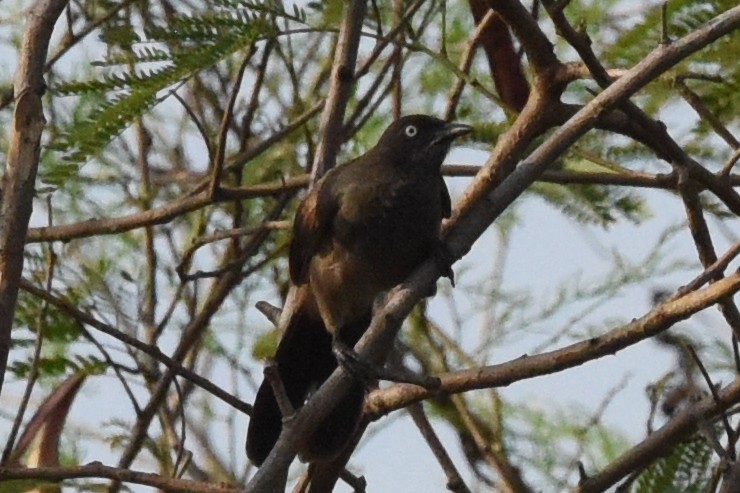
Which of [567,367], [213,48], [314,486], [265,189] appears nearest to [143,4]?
[265,189]

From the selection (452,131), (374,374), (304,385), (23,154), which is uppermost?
(452,131)

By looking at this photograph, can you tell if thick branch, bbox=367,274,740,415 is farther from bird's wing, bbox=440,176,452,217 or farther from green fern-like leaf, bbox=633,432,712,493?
bird's wing, bbox=440,176,452,217

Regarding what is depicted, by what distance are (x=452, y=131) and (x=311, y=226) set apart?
0.53 meters

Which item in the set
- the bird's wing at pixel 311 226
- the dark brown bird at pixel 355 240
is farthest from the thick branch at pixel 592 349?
the bird's wing at pixel 311 226

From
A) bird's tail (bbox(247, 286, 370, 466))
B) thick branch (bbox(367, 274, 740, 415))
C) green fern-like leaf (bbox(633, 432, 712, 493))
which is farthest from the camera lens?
bird's tail (bbox(247, 286, 370, 466))

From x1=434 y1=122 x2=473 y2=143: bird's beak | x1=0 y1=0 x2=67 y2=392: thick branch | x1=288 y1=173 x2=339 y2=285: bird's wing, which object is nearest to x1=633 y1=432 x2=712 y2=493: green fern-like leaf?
x1=434 y1=122 x2=473 y2=143: bird's beak

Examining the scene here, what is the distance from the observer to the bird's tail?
3.90 meters

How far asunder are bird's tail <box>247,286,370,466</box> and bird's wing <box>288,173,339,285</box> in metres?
0.14

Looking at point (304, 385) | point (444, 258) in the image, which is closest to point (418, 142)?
point (444, 258)

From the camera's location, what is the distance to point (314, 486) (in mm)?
3787

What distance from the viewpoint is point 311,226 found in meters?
4.36

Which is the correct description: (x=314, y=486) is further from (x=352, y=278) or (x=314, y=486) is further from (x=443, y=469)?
(x=352, y=278)

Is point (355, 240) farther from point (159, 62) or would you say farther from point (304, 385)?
point (159, 62)

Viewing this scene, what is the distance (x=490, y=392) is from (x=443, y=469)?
990 mm
